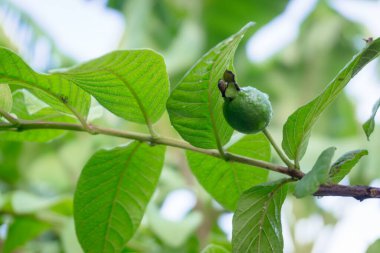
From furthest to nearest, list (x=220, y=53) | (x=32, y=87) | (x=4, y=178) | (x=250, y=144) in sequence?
(x=4, y=178) → (x=250, y=144) → (x=32, y=87) → (x=220, y=53)

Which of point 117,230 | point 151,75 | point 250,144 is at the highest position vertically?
point 151,75

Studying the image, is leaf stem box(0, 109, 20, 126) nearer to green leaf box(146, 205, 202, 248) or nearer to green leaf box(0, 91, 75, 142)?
green leaf box(0, 91, 75, 142)

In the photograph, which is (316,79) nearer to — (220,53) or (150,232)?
(150,232)

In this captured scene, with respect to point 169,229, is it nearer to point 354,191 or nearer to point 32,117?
point 32,117

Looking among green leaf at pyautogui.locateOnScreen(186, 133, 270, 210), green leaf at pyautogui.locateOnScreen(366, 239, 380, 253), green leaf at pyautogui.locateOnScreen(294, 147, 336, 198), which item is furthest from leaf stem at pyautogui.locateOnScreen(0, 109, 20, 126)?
green leaf at pyautogui.locateOnScreen(366, 239, 380, 253)

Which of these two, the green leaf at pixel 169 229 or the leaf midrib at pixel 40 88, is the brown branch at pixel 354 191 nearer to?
the leaf midrib at pixel 40 88

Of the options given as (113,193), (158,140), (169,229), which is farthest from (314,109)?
(169,229)

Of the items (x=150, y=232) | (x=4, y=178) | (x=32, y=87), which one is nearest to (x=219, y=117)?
(x=32, y=87)
